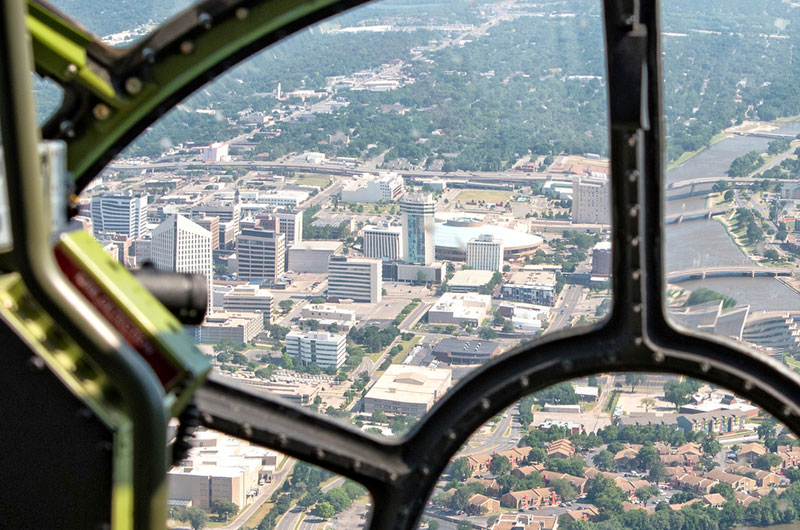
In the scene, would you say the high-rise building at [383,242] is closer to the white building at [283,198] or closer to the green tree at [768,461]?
the white building at [283,198]

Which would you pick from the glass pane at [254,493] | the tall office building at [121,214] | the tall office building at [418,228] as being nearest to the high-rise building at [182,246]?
the tall office building at [121,214]

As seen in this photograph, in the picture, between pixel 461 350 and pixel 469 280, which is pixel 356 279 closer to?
pixel 469 280

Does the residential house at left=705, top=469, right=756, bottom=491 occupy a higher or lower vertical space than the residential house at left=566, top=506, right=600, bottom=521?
higher

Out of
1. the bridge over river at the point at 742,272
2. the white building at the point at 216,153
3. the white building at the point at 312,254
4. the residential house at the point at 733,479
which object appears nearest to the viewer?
the bridge over river at the point at 742,272

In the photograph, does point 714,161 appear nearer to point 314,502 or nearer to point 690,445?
point 690,445

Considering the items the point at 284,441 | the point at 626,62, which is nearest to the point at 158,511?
the point at 284,441

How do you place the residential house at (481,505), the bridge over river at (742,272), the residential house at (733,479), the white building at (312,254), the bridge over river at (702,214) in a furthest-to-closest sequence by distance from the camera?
the white building at (312,254), the residential house at (733,479), the residential house at (481,505), the bridge over river at (742,272), the bridge over river at (702,214)

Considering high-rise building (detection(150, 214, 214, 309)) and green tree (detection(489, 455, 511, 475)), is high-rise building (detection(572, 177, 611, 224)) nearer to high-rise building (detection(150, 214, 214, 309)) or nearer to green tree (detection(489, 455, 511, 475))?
green tree (detection(489, 455, 511, 475))

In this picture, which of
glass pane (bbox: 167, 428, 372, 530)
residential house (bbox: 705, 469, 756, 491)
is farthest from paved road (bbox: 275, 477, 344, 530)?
residential house (bbox: 705, 469, 756, 491)
